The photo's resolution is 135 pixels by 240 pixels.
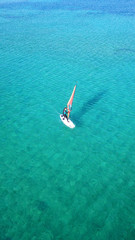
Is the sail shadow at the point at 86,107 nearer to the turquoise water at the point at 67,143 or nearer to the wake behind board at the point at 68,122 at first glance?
the turquoise water at the point at 67,143

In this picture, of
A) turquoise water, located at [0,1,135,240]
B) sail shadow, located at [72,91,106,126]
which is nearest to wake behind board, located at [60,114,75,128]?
turquoise water, located at [0,1,135,240]

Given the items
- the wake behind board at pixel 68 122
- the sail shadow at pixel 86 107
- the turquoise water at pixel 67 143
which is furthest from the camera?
the sail shadow at pixel 86 107

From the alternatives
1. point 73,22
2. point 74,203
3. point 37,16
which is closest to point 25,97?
point 74,203

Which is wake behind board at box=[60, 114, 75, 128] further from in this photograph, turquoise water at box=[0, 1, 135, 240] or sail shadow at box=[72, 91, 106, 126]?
sail shadow at box=[72, 91, 106, 126]

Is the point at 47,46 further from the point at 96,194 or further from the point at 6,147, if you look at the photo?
the point at 96,194

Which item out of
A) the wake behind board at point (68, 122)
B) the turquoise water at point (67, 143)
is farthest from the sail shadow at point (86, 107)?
the wake behind board at point (68, 122)

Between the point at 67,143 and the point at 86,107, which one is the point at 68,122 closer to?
the point at 67,143

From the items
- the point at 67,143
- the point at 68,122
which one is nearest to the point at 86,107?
the point at 68,122
